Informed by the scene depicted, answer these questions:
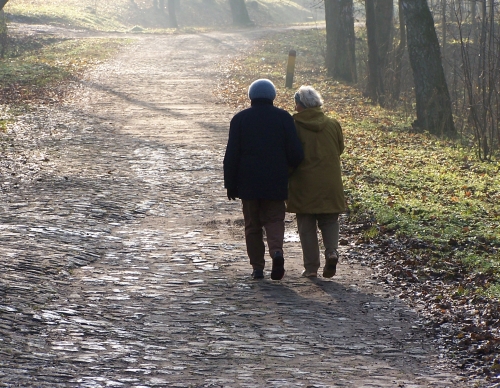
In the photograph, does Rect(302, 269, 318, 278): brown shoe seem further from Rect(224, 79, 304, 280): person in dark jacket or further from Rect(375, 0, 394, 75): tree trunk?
Rect(375, 0, 394, 75): tree trunk

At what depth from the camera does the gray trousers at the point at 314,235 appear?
7.46m

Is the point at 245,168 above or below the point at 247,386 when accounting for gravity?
above

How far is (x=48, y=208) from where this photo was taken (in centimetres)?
983

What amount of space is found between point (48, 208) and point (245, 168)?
3.68 metres

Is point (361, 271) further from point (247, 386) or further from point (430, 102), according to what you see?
point (430, 102)

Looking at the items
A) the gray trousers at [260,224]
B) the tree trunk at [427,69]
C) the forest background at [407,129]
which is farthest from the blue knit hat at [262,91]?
the tree trunk at [427,69]

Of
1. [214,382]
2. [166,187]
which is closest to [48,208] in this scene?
[166,187]

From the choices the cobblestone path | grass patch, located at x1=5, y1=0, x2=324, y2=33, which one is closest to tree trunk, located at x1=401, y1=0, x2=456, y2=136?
the cobblestone path

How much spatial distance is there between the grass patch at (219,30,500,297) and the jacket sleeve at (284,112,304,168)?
1.80 meters

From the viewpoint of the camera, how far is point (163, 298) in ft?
21.9

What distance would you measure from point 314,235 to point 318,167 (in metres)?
0.70

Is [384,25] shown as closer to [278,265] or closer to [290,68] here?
[290,68]

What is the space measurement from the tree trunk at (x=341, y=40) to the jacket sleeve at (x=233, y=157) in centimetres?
1844

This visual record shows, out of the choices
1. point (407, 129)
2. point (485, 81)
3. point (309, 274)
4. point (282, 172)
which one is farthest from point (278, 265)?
point (407, 129)
